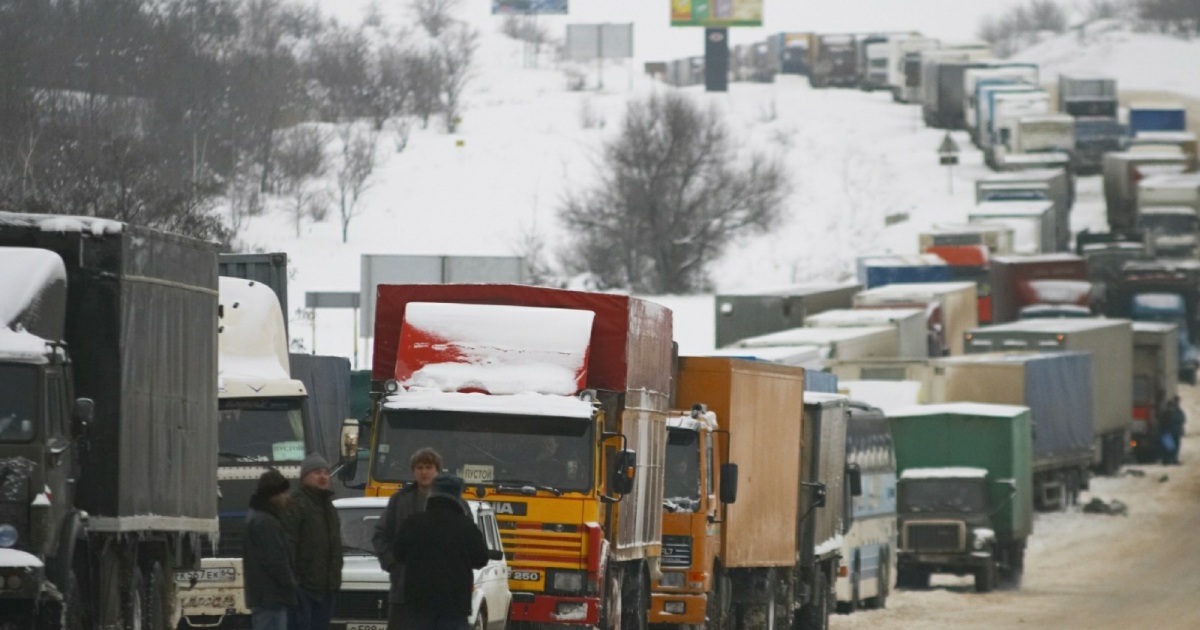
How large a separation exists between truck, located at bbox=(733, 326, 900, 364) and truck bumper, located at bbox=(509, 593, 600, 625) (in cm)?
3010

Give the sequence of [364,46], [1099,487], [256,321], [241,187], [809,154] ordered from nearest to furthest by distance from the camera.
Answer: [256,321], [1099,487], [241,187], [809,154], [364,46]

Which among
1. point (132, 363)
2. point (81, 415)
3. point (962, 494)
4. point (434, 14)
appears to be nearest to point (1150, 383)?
point (962, 494)

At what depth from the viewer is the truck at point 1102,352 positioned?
52.7m

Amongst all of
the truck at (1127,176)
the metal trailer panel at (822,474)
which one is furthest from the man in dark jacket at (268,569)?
the truck at (1127,176)

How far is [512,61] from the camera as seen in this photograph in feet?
532

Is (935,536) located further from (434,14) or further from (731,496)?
(434,14)

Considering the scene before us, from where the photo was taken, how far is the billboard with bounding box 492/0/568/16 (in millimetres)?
172750

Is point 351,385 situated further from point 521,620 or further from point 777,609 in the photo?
point 521,620

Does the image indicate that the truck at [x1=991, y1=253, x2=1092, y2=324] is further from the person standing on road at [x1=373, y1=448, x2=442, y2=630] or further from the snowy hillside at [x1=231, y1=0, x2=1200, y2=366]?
the person standing on road at [x1=373, y1=448, x2=442, y2=630]

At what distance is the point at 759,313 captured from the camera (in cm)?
6062

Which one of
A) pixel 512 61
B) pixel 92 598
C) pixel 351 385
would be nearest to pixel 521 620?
pixel 92 598

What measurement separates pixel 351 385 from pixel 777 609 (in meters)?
11.0

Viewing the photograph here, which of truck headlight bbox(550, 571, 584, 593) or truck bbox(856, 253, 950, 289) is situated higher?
truck headlight bbox(550, 571, 584, 593)

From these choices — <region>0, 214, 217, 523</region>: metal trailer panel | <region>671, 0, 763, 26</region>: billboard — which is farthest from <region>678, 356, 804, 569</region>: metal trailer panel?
<region>671, 0, 763, 26</region>: billboard
